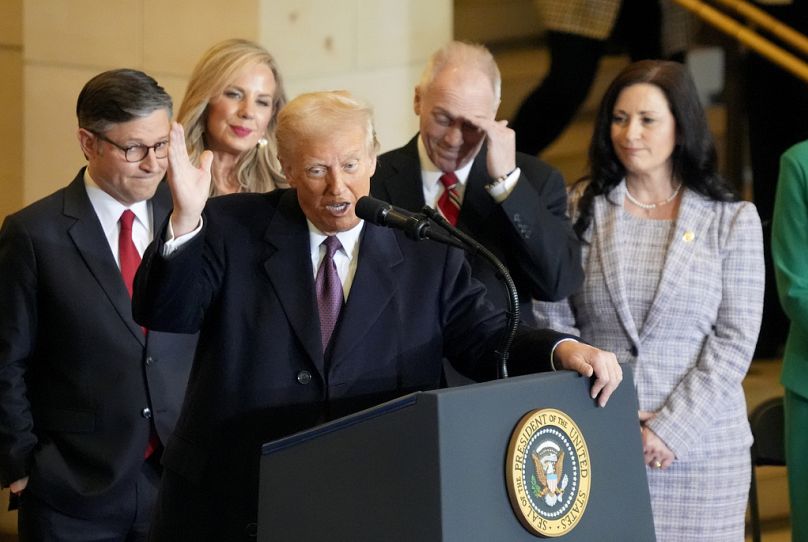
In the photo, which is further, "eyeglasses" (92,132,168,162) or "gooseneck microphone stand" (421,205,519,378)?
"eyeglasses" (92,132,168,162)

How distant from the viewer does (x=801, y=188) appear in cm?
395

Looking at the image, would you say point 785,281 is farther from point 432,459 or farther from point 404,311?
point 432,459

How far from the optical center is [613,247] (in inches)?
147

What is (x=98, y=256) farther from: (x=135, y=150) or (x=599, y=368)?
(x=599, y=368)

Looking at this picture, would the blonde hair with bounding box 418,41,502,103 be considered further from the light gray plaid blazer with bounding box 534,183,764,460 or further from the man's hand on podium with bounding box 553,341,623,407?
the man's hand on podium with bounding box 553,341,623,407

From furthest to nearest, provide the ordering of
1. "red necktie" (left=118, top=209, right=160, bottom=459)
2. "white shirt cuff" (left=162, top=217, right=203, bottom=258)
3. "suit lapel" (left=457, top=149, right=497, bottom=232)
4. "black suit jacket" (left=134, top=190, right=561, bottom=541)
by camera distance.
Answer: "suit lapel" (left=457, top=149, right=497, bottom=232) < "red necktie" (left=118, top=209, right=160, bottom=459) < "black suit jacket" (left=134, top=190, right=561, bottom=541) < "white shirt cuff" (left=162, top=217, right=203, bottom=258)

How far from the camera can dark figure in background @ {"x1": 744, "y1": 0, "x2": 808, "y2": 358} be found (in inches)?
242

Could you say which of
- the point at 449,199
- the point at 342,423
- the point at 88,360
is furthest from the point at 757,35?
the point at 342,423

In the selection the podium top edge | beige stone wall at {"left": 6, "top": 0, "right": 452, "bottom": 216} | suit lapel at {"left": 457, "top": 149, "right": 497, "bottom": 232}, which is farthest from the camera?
beige stone wall at {"left": 6, "top": 0, "right": 452, "bottom": 216}

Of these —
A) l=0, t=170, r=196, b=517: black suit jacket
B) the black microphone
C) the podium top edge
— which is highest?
the black microphone

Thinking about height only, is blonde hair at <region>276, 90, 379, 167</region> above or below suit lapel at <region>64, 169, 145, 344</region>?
above

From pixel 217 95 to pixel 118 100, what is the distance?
0.58m

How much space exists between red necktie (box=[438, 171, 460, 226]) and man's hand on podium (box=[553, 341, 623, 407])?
118 centimetres

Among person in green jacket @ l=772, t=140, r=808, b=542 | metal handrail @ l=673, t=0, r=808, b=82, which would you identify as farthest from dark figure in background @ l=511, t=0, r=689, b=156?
person in green jacket @ l=772, t=140, r=808, b=542
